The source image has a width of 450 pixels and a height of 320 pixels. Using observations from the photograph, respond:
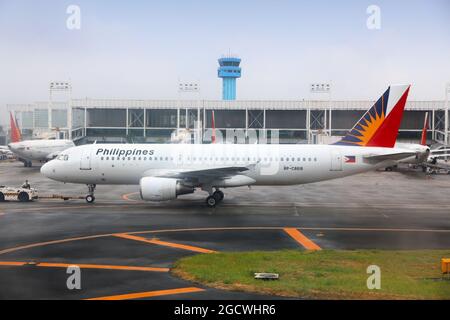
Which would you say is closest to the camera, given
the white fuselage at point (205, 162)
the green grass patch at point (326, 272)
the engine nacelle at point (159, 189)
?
the green grass patch at point (326, 272)

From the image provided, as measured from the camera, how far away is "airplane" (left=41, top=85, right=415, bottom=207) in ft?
123

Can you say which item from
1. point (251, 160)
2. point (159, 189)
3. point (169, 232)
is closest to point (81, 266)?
point (169, 232)

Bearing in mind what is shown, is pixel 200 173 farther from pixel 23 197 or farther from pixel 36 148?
pixel 36 148

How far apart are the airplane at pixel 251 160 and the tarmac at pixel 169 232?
2.06 m

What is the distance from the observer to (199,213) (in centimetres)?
3334

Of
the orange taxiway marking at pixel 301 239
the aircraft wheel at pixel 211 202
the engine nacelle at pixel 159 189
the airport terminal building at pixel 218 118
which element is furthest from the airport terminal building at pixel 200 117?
the orange taxiway marking at pixel 301 239

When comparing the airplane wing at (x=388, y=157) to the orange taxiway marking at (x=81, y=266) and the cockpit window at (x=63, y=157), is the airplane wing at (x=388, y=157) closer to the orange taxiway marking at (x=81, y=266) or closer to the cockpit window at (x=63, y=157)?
the cockpit window at (x=63, y=157)

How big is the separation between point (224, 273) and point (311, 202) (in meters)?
23.1

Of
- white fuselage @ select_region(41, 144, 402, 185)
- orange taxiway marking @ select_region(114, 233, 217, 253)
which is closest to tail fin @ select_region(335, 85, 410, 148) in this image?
white fuselage @ select_region(41, 144, 402, 185)

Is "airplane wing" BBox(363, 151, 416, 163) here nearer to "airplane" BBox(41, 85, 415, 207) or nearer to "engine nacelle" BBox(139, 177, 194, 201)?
"airplane" BBox(41, 85, 415, 207)

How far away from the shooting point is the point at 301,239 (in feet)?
82.6

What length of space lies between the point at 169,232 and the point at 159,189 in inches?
304

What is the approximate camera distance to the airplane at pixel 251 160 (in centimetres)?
3753
